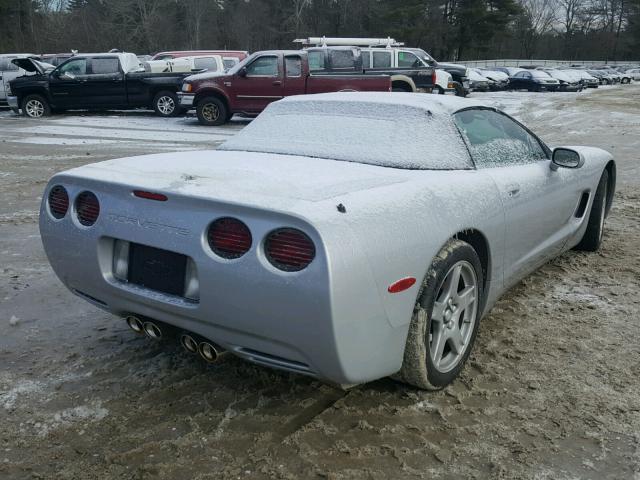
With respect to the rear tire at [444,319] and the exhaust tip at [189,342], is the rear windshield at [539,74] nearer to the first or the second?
the rear tire at [444,319]

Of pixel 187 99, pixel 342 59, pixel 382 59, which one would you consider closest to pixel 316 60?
pixel 342 59

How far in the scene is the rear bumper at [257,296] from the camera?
2289 millimetres

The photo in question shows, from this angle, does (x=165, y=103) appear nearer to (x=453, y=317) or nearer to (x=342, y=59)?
(x=342, y=59)

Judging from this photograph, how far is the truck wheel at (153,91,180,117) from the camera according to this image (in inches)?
719

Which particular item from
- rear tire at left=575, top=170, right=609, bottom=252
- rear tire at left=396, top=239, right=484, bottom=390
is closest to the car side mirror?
rear tire at left=575, top=170, right=609, bottom=252

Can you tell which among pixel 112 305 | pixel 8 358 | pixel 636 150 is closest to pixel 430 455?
pixel 112 305

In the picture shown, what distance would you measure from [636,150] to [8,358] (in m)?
11.3

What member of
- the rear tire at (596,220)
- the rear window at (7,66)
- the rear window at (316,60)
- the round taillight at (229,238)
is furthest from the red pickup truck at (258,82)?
the round taillight at (229,238)

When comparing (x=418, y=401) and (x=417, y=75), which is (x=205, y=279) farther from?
(x=417, y=75)

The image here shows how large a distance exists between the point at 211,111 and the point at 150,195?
1424 cm

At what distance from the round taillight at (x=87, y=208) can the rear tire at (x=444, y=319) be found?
1.50 meters

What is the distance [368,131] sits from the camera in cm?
359

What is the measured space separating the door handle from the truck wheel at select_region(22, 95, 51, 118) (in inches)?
684

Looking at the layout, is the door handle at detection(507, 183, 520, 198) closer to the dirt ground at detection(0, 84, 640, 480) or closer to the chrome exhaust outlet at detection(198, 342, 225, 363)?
the dirt ground at detection(0, 84, 640, 480)
